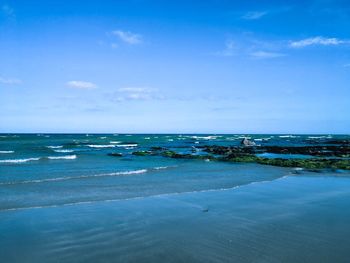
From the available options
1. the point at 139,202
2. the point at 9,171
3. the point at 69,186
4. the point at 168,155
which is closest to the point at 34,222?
the point at 139,202

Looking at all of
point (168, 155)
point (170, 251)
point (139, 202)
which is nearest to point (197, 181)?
point (139, 202)

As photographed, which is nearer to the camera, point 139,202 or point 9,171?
point 139,202

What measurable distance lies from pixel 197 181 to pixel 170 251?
504 inches

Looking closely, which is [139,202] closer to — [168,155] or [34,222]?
[34,222]

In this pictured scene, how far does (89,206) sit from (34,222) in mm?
2661

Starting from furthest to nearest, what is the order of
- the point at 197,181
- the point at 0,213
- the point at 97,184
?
1. the point at 197,181
2. the point at 97,184
3. the point at 0,213

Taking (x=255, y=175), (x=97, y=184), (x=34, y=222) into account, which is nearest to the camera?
(x=34, y=222)

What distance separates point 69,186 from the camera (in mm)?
18641

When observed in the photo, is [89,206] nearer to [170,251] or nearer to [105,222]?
[105,222]

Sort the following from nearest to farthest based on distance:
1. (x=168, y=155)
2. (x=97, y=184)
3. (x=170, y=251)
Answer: (x=170, y=251)
(x=97, y=184)
(x=168, y=155)

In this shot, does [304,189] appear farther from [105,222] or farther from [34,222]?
[34,222]

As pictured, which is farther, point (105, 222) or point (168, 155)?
point (168, 155)

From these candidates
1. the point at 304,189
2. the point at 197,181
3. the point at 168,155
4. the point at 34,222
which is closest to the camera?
the point at 34,222

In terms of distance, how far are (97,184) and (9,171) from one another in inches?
369
